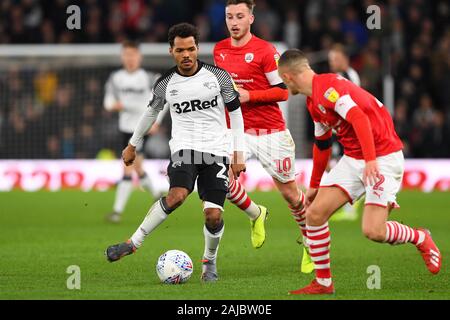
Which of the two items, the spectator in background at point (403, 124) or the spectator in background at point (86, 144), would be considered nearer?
the spectator in background at point (403, 124)

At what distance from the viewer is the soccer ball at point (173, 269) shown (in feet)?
28.3

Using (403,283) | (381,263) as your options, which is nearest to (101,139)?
(381,263)

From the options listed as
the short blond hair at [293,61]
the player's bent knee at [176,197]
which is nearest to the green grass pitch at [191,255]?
the player's bent knee at [176,197]

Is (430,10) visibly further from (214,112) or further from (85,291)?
(85,291)

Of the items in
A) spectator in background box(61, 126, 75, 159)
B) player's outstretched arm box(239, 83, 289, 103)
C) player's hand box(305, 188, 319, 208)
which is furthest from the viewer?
spectator in background box(61, 126, 75, 159)

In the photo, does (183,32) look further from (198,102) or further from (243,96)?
(243,96)

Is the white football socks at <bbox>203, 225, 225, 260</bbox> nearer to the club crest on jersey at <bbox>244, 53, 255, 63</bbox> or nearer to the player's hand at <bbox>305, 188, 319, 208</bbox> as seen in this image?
the player's hand at <bbox>305, 188, 319, 208</bbox>

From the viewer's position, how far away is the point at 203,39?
22375 millimetres

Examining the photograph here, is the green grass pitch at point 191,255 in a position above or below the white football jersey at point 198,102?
below

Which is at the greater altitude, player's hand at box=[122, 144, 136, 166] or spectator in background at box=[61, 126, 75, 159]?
player's hand at box=[122, 144, 136, 166]

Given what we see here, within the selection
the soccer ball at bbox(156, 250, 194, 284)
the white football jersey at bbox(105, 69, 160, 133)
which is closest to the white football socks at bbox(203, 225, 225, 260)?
the soccer ball at bbox(156, 250, 194, 284)

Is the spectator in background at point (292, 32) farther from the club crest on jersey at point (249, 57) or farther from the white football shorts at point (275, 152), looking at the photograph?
the club crest on jersey at point (249, 57)

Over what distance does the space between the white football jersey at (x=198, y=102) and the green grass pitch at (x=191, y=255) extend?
1.23m

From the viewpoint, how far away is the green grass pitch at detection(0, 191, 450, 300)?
26.9 ft
